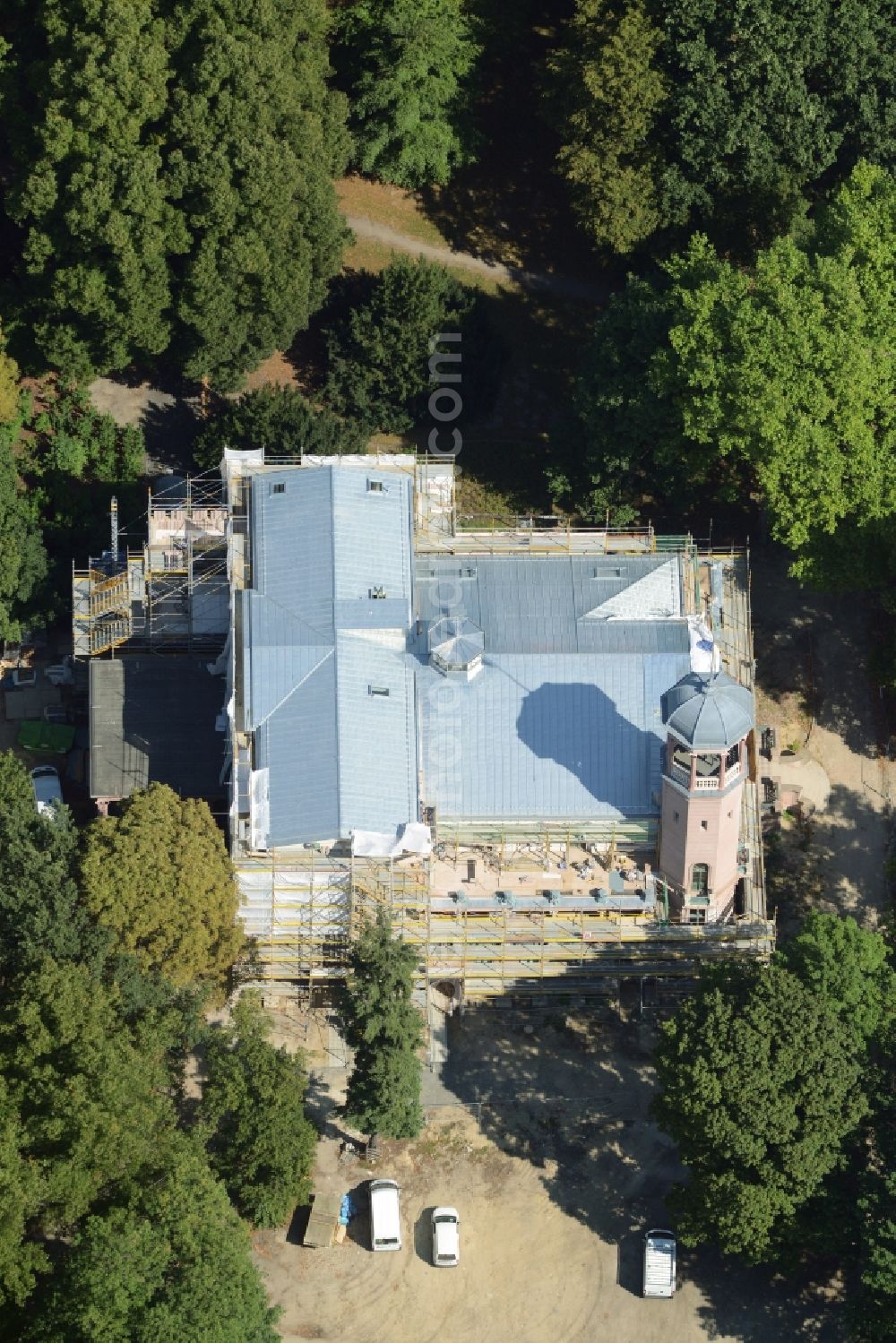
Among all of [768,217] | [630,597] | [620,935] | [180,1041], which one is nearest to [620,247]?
[768,217]

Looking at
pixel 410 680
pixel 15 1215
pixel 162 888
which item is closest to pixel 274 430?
pixel 410 680

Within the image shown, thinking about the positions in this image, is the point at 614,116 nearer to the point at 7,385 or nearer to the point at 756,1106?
the point at 7,385

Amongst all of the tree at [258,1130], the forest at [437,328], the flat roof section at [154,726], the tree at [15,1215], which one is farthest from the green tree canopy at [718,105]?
the tree at [15,1215]

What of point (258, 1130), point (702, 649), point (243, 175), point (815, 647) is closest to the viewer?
point (258, 1130)

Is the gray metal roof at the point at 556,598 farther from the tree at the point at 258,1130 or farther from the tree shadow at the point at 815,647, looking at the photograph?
the tree at the point at 258,1130

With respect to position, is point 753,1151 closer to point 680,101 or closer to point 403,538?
point 403,538
